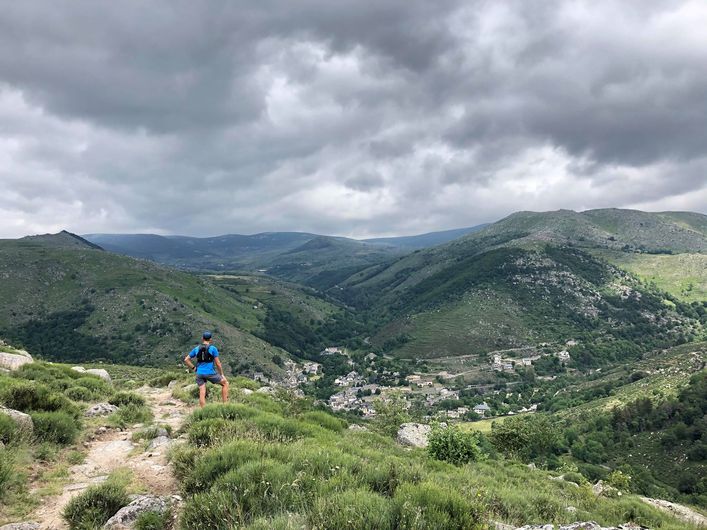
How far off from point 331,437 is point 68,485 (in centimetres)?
658

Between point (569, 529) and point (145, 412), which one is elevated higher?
point (569, 529)

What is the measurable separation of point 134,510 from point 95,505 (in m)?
1.00

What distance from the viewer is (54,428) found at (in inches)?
419

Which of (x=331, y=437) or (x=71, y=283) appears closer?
(x=331, y=437)

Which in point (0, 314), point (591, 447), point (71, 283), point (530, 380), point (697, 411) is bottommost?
point (530, 380)

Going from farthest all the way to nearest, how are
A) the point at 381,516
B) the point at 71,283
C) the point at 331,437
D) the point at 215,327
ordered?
the point at 71,283, the point at 215,327, the point at 331,437, the point at 381,516

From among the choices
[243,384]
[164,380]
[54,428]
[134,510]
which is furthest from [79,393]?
[134,510]

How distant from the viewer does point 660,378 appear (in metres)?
109

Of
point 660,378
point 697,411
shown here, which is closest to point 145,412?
point 697,411

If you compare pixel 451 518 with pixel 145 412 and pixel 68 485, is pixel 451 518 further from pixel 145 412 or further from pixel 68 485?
pixel 145 412

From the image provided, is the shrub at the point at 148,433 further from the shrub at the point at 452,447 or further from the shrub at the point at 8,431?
the shrub at the point at 452,447

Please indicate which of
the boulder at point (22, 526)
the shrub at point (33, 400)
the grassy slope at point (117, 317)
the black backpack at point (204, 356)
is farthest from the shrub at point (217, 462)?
the grassy slope at point (117, 317)

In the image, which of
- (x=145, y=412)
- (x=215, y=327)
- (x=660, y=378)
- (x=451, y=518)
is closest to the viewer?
(x=451, y=518)

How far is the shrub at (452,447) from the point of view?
16516 mm
